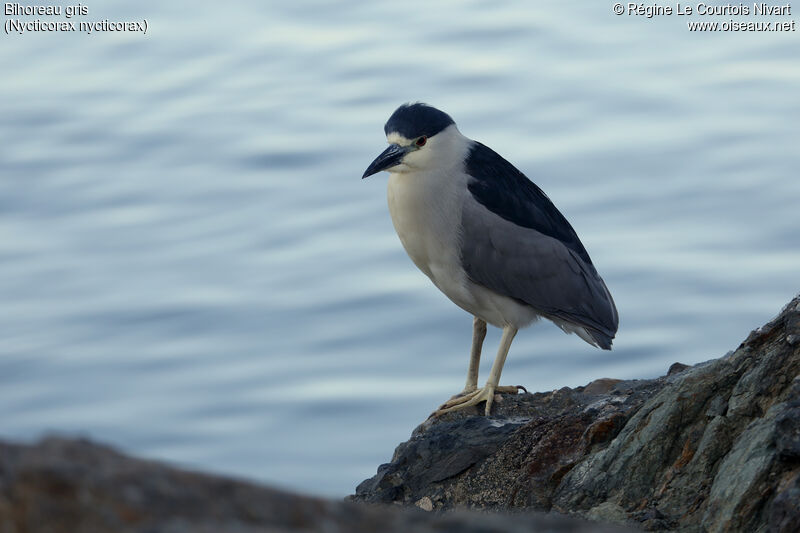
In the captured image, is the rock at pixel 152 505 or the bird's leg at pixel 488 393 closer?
the rock at pixel 152 505

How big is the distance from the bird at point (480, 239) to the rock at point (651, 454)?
987 millimetres

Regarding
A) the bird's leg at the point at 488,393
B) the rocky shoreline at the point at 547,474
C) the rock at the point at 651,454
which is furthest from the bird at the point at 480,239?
the rock at the point at 651,454

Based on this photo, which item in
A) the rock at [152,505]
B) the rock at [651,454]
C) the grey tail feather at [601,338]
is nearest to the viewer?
the rock at [152,505]

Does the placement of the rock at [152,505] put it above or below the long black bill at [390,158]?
below

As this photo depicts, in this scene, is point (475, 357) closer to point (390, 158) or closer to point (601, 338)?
point (601, 338)

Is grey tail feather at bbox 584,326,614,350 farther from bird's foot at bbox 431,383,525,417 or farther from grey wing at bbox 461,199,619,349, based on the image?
bird's foot at bbox 431,383,525,417

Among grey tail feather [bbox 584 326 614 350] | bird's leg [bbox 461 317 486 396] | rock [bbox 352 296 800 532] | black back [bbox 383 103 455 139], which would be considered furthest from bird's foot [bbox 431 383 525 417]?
black back [bbox 383 103 455 139]

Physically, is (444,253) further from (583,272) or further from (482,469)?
(482,469)

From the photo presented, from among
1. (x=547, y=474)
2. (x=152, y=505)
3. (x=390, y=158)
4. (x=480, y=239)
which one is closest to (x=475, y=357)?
(x=480, y=239)

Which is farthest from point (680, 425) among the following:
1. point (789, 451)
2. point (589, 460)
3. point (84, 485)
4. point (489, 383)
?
point (84, 485)

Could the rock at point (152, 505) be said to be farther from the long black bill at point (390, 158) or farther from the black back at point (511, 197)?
the black back at point (511, 197)

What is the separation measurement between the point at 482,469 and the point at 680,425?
1182mm

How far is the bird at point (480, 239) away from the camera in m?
7.20

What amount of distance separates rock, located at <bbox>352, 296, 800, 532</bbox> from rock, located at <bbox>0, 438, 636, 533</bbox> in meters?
2.02
